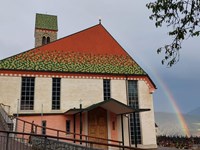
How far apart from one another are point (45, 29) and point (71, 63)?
34.3 metres

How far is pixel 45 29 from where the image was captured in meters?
54.4

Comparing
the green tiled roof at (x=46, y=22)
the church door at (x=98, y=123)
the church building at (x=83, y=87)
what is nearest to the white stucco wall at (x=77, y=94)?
the church building at (x=83, y=87)

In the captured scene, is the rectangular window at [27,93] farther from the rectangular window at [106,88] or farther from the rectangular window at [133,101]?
the rectangular window at [133,101]

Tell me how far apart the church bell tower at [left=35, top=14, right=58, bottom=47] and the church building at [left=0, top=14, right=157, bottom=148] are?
29645 millimetres

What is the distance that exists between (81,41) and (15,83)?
7.94 meters

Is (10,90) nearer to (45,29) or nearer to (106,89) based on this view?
(106,89)

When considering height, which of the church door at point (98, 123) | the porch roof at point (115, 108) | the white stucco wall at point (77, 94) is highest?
the white stucco wall at point (77, 94)

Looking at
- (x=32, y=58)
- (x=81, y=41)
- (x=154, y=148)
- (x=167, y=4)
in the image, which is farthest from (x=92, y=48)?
(x=167, y=4)

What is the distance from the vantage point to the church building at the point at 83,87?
67.1 ft

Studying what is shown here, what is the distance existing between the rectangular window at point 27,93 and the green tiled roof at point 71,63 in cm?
109

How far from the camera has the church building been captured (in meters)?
20.5

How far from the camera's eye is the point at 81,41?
2441 centimetres

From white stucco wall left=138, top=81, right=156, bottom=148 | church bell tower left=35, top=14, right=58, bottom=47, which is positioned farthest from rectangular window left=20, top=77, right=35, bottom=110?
church bell tower left=35, top=14, right=58, bottom=47

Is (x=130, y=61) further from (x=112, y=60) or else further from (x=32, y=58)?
(x=32, y=58)
